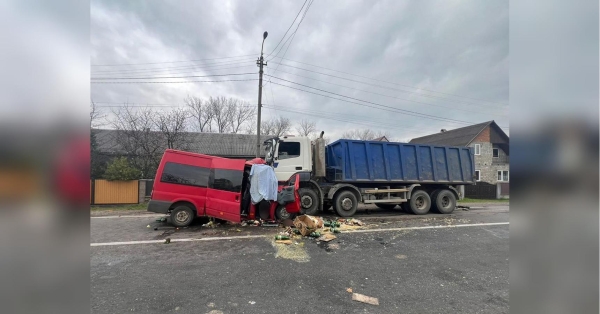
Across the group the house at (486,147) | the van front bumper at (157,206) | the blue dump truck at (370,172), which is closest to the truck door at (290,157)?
the blue dump truck at (370,172)

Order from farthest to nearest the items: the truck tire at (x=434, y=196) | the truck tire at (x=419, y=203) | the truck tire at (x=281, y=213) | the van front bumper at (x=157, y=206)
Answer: the truck tire at (x=434, y=196) → the truck tire at (x=419, y=203) → the truck tire at (x=281, y=213) → the van front bumper at (x=157, y=206)

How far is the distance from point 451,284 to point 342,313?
1.89m

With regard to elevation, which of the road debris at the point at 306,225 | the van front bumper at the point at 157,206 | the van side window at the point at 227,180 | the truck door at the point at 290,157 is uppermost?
the truck door at the point at 290,157

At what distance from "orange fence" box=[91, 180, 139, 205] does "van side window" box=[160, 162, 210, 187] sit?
7.21 m

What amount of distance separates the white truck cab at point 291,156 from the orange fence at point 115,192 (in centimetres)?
846

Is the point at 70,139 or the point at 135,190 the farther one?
the point at 135,190

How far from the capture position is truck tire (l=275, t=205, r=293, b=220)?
7188 millimetres

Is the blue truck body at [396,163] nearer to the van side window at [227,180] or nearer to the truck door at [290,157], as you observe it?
the truck door at [290,157]

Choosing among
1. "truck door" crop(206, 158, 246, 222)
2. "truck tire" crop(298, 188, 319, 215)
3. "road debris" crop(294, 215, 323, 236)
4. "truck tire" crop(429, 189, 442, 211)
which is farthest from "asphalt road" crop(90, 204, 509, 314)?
"truck tire" crop(429, 189, 442, 211)

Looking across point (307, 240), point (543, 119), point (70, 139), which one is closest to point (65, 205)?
point (70, 139)

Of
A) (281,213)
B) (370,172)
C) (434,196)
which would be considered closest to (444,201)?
(434,196)

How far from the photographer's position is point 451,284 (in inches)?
134

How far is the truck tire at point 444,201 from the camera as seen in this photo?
30.9 ft

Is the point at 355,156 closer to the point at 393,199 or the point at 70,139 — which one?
the point at 393,199
